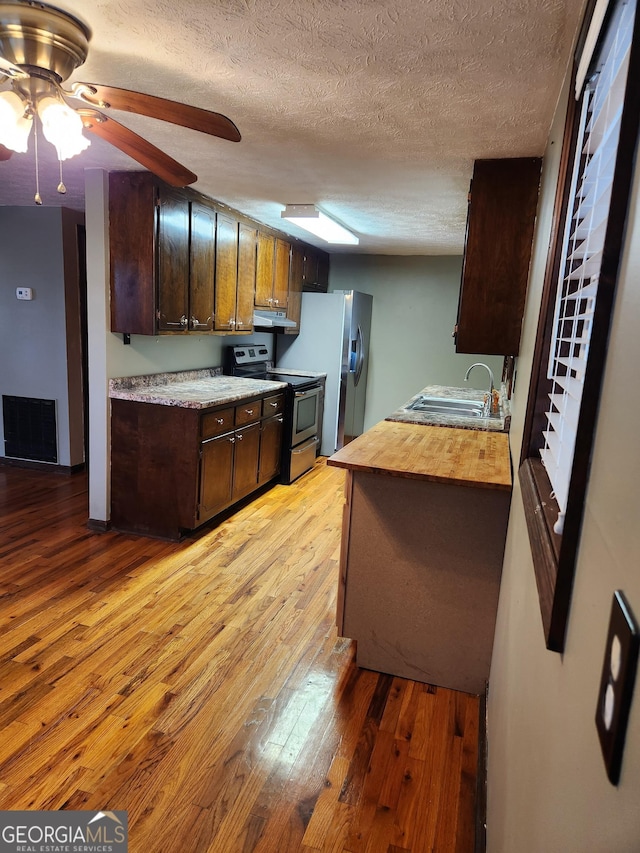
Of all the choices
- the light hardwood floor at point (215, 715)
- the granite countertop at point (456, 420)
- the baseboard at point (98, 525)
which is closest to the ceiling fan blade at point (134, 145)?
the granite countertop at point (456, 420)

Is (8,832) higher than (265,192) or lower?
lower

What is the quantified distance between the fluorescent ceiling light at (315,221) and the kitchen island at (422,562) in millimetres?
2077

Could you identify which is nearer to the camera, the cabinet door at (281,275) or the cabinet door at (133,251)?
the cabinet door at (133,251)

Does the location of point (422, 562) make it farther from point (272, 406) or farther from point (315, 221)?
point (315, 221)

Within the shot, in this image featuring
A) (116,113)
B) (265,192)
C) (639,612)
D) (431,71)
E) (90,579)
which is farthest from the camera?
(265,192)

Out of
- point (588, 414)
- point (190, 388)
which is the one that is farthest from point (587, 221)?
point (190, 388)

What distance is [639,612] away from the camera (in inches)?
18.3

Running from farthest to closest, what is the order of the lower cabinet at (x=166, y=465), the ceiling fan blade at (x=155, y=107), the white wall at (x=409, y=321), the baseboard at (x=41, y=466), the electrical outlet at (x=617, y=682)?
the white wall at (x=409, y=321), the baseboard at (x=41, y=466), the lower cabinet at (x=166, y=465), the ceiling fan blade at (x=155, y=107), the electrical outlet at (x=617, y=682)

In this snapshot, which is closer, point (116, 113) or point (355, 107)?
point (355, 107)

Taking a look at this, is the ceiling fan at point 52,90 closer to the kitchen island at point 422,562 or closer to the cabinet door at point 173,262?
the kitchen island at point 422,562

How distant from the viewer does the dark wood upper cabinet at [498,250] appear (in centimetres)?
249

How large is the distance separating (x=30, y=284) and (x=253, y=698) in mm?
3937

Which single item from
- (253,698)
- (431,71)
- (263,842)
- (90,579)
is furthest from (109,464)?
(431,71)

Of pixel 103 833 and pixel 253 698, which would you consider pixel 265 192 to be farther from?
pixel 103 833
